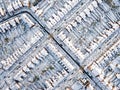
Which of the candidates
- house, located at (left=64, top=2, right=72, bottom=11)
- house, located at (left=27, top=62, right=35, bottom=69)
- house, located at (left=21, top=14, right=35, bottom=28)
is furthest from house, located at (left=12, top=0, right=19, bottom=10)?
house, located at (left=27, top=62, right=35, bottom=69)

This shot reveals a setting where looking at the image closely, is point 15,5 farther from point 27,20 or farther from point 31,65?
point 31,65

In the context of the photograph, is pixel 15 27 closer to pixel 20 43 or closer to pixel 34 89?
pixel 20 43

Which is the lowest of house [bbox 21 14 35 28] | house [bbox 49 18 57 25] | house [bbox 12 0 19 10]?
house [bbox 49 18 57 25]

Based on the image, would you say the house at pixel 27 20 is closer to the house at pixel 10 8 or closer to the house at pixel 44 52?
the house at pixel 10 8

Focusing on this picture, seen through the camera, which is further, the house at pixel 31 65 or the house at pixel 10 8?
the house at pixel 10 8

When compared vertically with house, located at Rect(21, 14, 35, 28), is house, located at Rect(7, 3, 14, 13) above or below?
above

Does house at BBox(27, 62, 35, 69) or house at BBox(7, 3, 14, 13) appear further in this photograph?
house at BBox(7, 3, 14, 13)

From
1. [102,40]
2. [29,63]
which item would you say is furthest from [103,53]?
[29,63]

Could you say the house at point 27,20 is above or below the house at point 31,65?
above

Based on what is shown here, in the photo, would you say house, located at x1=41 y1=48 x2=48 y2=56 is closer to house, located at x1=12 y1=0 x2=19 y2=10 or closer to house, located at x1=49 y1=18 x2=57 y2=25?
house, located at x1=49 y1=18 x2=57 y2=25

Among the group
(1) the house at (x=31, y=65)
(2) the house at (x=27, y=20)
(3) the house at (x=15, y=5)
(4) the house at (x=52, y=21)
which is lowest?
(1) the house at (x=31, y=65)

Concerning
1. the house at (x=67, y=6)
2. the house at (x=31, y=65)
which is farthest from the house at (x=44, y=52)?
the house at (x=67, y=6)

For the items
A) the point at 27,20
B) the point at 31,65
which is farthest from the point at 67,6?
the point at 31,65
